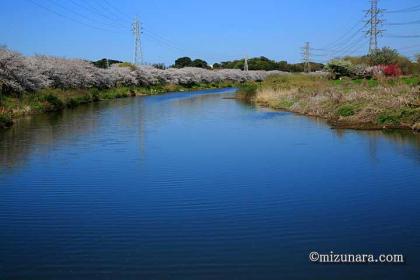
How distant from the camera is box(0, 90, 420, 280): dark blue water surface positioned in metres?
6.61

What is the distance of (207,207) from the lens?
9406 mm

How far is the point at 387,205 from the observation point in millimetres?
9336

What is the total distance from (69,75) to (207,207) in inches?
1523

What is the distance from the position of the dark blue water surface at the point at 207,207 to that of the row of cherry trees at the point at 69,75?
1477 cm

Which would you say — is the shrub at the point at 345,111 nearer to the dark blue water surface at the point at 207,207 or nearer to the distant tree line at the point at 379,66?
the dark blue water surface at the point at 207,207

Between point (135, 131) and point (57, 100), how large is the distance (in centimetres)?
1640

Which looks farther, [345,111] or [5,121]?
[345,111]

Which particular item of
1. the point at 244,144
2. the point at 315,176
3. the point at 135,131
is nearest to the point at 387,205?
the point at 315,176

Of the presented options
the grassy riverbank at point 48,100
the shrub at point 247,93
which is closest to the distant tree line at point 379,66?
the shrub at point 247,93

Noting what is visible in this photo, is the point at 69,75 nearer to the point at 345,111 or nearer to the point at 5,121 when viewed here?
the point at 5,121

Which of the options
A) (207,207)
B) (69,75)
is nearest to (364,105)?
(207,207)

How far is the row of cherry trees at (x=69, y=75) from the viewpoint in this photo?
3156cm

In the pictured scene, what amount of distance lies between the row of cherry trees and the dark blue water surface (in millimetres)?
14771

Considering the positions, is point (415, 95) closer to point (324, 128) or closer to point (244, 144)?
point (324, 128)
